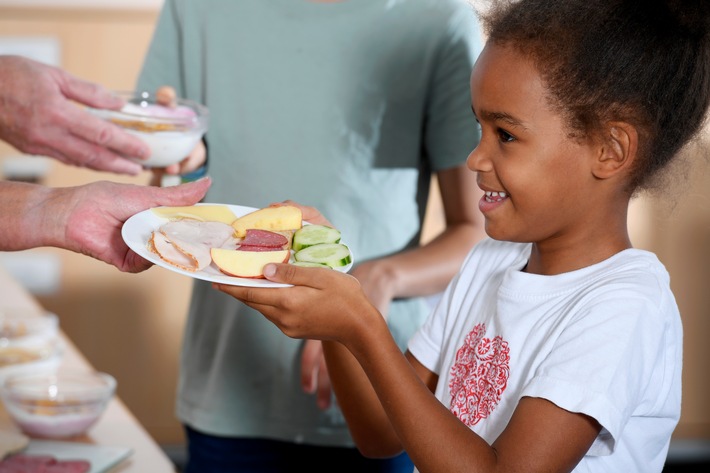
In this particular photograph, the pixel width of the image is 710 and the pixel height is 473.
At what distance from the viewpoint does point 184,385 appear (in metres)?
1.78

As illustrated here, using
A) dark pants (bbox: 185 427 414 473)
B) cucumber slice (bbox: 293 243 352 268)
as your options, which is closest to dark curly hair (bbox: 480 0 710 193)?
cucumber slice (bbox: 293 243 352 268)

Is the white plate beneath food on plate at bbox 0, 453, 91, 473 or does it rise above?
above

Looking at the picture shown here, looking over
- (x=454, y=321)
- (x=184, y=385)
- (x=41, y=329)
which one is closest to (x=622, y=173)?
(x=454, y=321)

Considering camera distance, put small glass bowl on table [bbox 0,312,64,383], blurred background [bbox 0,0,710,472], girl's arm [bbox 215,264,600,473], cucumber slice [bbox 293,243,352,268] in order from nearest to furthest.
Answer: girl's arm [bbox 215,264,600,473]
cucumber slice [bbox 293,243,352,268]
small glass bowl on table [bbox 0,312,64,383]
blurred background [bbox 0,0,710,472]

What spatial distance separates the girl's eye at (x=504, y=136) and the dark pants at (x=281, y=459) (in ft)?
2.37

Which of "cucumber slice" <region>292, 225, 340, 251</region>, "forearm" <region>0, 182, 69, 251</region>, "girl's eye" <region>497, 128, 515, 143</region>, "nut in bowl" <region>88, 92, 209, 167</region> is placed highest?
"girl's eye" <region>497, 128, 515, 143</region>

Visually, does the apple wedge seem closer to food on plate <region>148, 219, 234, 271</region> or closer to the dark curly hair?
food on plate <region>148, 219, 234, 271</region>

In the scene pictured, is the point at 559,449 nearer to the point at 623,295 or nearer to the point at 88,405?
the point at 623,295

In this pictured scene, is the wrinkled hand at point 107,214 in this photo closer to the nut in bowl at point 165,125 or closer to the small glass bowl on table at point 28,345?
→ the nut in bowl at point 165,125

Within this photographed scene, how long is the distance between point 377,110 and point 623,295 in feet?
2.42

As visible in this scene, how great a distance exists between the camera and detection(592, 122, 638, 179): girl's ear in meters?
1.07

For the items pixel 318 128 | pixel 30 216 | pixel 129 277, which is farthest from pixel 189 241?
pixel 129 277

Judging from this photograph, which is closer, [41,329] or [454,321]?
[454,321]

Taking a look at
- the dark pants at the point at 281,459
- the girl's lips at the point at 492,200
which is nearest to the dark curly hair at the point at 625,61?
the girl's lips at the point at 492,200
